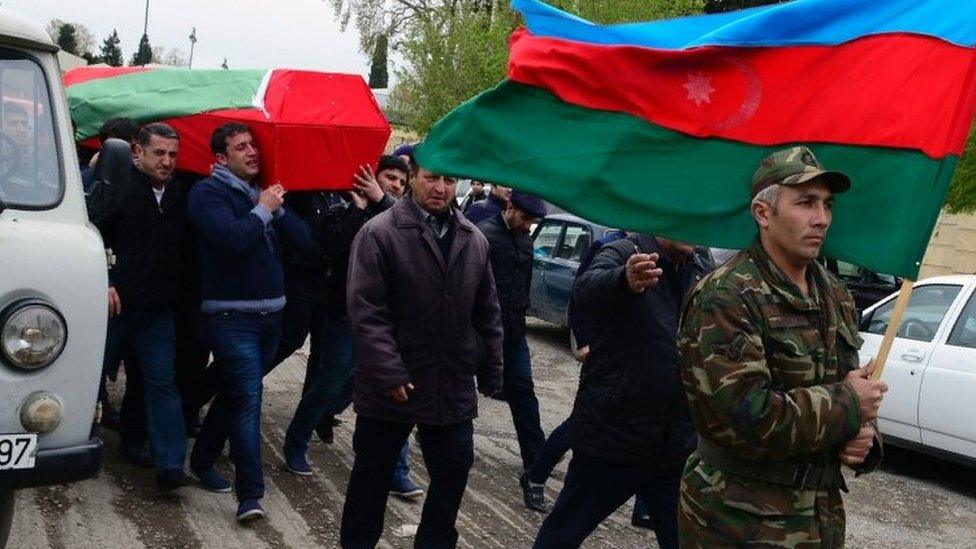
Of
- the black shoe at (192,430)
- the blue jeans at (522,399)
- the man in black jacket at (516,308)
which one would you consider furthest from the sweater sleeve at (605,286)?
the black shoe at (192,430)

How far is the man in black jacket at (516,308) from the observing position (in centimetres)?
752

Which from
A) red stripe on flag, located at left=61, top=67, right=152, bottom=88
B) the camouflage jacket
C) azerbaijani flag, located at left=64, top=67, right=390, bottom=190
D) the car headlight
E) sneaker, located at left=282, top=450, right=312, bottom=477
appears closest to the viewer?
the camouflage jacket

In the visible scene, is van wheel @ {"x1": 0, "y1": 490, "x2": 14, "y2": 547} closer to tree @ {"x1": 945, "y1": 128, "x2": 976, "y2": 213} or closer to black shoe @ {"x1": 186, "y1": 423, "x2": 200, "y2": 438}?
black shoe @ {"x1": 186, "y1": 423, "x2": 200, "y2": 438}

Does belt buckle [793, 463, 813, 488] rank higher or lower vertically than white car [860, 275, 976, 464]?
higher

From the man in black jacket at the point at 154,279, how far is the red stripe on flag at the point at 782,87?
9.12 ft

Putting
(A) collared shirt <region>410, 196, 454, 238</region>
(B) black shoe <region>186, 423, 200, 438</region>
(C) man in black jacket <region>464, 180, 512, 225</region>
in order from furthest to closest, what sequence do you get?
(C) man in black jacket <region>464, 180, 512, 225</region>, (B) black shoe <region>186, 423, 200, 438</region>, (A) collared shirt <region>410, 196, 454, 238</region>

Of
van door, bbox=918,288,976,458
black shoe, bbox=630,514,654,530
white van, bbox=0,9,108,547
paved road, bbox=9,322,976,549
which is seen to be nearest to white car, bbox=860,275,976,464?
van door, bbox=918,288,976,458

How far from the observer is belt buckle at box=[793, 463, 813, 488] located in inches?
132

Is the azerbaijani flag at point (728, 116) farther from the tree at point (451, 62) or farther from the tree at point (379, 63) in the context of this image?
the tree at point (379, 63)

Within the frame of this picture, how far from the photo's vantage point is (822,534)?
11.1 ft

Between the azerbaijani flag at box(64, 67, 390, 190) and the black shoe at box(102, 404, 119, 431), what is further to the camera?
the black shoe at box(102, 404, 119, 431)

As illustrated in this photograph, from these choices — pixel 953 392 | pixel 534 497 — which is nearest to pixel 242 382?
pixel 534 497

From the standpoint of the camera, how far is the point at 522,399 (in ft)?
24.8

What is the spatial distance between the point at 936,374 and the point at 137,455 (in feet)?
18.5
